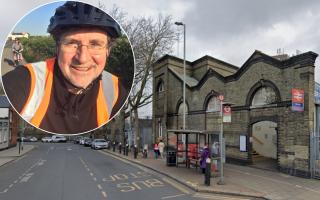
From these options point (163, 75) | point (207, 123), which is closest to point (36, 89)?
point (207, 123)

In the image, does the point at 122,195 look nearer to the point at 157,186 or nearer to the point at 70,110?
the point at 157,186

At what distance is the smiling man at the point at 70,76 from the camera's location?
358 centimetres

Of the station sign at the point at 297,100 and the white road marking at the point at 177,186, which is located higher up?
the station sign at the point at 297,100

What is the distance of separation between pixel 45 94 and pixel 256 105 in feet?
70.6

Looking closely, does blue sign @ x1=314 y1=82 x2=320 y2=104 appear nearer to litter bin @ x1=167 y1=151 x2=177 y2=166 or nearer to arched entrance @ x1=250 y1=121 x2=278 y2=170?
arched entrance @ x1=250 y1=121 x2=278 y2=170

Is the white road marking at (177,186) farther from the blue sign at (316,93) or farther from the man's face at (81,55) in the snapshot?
the man's face at (81,55)

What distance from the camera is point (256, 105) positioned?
23.9m

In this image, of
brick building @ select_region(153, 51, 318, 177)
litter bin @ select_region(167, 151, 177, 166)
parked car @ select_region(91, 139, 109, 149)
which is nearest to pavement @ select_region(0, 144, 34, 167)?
parked car @ select_region(91, 139, 109, 149)

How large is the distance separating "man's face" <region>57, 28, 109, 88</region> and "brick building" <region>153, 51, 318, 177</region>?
1608cm

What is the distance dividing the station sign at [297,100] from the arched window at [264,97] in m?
2.74

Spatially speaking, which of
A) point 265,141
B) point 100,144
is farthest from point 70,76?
point 100,144

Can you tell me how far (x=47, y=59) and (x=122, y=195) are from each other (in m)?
10.1

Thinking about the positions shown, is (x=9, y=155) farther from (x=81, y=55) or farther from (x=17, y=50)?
(x=81, y=55)

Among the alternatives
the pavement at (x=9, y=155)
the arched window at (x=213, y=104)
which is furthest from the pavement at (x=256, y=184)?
the pavement at (x=9, y=155)
